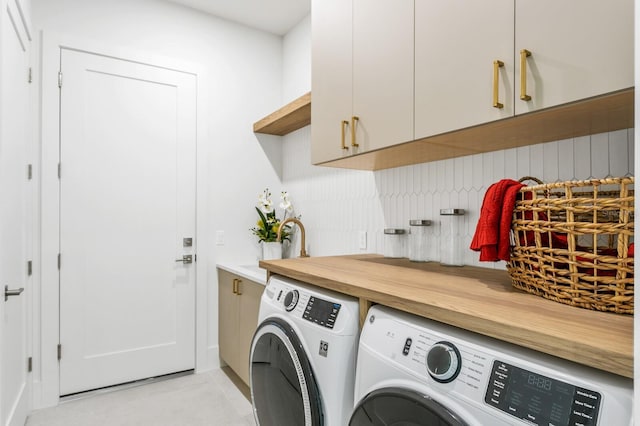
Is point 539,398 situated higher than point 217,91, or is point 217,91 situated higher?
point 217,91

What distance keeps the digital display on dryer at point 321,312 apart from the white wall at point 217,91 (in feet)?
5.66

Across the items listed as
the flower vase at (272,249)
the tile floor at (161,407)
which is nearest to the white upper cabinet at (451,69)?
the flower vase at (272,249)

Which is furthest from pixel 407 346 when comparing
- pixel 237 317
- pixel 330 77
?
pixel 237 317

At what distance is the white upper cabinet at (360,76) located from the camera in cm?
143

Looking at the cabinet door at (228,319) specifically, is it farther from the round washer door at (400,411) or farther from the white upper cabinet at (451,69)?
the round washer door at (400,411)

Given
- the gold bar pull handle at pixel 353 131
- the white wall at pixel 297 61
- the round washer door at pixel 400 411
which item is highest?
the white wall at pixel 297 61

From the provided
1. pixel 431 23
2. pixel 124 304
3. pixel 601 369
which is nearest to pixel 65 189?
pixel 124 304

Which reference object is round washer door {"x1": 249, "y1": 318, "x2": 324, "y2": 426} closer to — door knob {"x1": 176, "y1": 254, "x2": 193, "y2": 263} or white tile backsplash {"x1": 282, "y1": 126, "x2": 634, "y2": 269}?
white tile backsplash {"x1": 282, "y1": 126, "x2": 634, "y2": 269}

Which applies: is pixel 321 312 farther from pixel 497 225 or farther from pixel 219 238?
pixel 219 238

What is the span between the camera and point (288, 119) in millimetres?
2684

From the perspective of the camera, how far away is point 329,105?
186cm

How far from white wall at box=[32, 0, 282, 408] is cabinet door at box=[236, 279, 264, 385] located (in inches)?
19.2

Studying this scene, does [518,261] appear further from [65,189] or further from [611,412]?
[65,189]

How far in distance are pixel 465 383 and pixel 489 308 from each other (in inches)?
7.3
